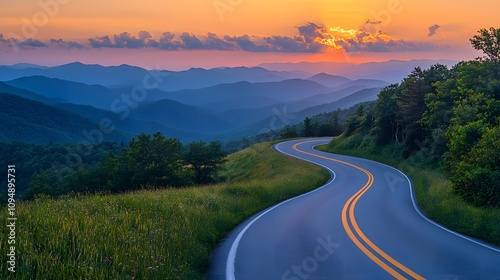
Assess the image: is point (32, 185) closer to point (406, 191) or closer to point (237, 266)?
point (406, 191)

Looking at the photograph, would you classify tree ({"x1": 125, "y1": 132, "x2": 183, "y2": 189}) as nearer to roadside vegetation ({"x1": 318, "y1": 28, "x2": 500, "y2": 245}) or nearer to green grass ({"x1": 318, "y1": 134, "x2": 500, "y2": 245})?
→ roadside vegetation ({"x1": 318, "y1": 28, "x2": 500, "y2": 245})

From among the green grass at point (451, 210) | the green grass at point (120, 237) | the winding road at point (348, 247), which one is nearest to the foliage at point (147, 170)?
the green grass at point (451, 210)

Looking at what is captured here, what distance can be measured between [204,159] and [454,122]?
33922 mm

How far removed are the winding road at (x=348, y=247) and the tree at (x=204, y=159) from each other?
36.7 meters

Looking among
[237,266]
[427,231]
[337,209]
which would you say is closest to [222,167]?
[337,209]

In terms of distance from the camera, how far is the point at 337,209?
1833cm

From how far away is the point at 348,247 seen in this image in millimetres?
11352

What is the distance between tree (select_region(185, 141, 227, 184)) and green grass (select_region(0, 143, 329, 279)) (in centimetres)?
4007

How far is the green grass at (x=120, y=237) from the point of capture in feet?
21.3

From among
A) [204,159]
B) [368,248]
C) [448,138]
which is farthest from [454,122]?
[204,159]

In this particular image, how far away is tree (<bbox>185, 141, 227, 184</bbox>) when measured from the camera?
185 ft

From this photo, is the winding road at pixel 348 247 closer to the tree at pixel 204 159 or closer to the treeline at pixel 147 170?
the treeline at pixel 147 170

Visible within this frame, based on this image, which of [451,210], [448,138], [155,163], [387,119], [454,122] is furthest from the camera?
[155,163]

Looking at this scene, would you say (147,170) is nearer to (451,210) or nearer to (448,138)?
(448,138)
